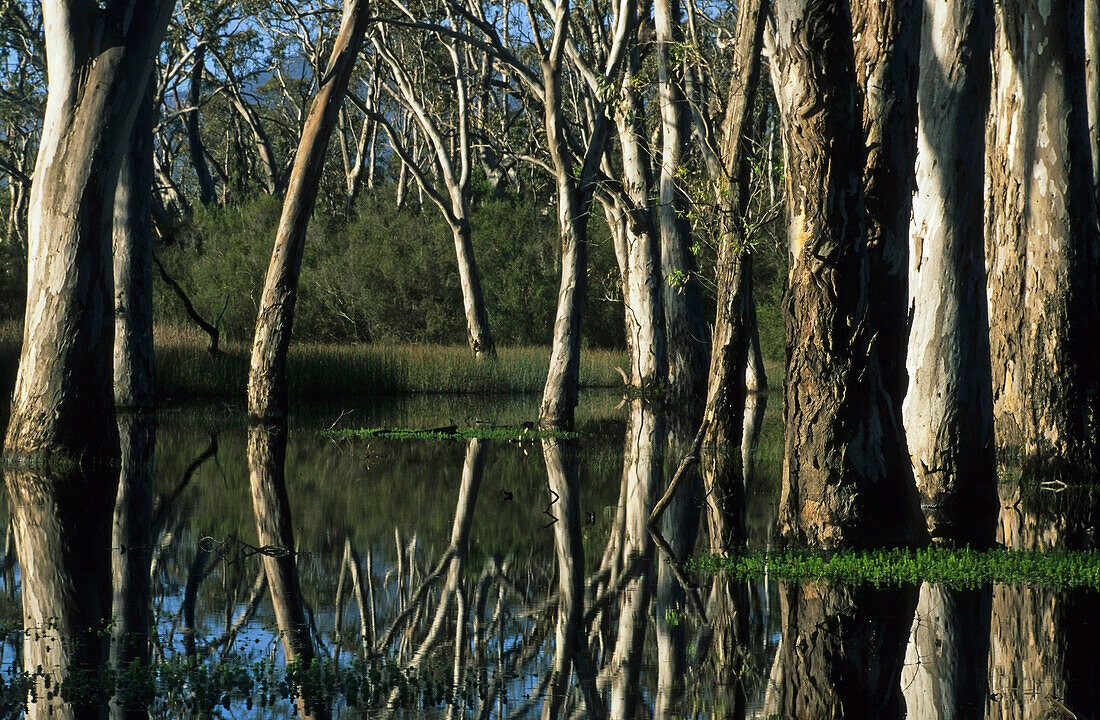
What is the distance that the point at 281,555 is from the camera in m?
6.42

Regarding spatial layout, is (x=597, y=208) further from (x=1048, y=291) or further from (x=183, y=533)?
(x=183, y=533)

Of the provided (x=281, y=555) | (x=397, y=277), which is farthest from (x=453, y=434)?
(x=397, y=277)

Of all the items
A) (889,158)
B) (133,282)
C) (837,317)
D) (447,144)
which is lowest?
(837,317)

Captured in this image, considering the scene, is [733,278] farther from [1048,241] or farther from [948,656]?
[948,656]

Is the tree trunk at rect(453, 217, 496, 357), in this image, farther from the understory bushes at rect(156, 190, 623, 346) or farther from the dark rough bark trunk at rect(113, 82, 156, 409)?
the dark rough bark trunk at rect(113, 82, 156, 409)

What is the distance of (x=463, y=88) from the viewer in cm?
2733

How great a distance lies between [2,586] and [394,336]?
26.7 meters

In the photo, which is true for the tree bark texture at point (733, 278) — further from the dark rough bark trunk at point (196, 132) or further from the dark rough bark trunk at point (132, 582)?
the dark rough bark trunk at point (196, 132)

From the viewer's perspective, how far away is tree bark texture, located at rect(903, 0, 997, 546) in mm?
7273

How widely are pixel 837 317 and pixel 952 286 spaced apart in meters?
1.67

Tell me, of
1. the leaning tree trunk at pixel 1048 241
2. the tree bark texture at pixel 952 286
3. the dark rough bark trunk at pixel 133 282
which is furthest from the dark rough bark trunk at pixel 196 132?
the tree bark texture at pixel 952 286

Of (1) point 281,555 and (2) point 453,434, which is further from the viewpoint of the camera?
(2) point 453,434

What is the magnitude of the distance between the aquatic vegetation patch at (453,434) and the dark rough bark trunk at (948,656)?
27.3ft

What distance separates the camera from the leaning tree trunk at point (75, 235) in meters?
9.66
